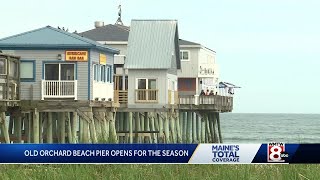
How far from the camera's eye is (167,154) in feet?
57.4

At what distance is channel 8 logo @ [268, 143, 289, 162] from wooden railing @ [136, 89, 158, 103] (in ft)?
112

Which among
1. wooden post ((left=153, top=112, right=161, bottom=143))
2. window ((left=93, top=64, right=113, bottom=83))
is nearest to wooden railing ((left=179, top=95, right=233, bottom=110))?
wooden post ((left=153, top=112, right=161, bottom=143))

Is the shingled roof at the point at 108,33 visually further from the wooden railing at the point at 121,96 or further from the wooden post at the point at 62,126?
the wooden post at the point at 62,126

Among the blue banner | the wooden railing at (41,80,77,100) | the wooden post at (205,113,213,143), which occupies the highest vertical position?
the wooden railing at (41,80,77,100)

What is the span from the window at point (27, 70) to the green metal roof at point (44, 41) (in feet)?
2.47

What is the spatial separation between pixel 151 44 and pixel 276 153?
37260 millimetres

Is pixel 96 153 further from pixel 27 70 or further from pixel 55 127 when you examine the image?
pixel 55 127

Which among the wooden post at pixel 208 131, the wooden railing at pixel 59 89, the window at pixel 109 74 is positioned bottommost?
the wooden post at pixel 208 131

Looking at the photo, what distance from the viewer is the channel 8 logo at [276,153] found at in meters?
17.5

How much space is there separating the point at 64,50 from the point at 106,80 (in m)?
4.69

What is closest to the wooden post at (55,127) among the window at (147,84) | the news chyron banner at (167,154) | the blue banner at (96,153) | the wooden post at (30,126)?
the wooden post at (30,126)

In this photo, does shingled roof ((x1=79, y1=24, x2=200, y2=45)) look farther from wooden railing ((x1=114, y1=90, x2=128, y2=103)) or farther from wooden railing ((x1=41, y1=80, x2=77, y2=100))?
wooden railing ((x1=41, y1=80, x2=77, y2=100))

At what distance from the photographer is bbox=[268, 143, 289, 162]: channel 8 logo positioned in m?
17.5

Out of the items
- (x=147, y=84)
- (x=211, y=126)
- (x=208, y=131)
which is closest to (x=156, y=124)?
(x=147, y=84)
